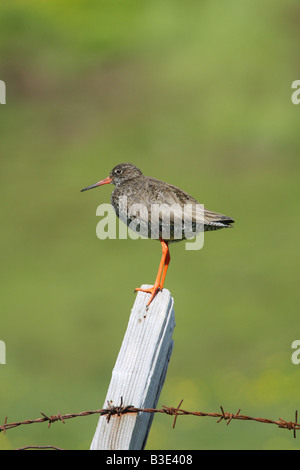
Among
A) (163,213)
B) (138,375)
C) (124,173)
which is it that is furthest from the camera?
(124,173)

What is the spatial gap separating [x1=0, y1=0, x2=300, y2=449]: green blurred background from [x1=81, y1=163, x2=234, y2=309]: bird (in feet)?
13.5

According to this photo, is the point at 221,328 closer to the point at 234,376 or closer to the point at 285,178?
the point at 234,376

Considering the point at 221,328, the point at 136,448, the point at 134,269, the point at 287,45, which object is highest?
the point at 287,45

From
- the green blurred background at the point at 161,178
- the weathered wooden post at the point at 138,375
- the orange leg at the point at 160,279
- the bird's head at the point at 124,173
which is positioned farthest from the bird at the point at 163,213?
the green blurred background at the point at 161,178

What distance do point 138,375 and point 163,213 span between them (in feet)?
5.15

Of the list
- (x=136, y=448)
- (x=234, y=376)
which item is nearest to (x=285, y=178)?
(x=234, y=376)

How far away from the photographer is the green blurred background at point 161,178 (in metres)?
10.4

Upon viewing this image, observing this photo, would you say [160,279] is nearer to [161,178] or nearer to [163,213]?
[163,213]

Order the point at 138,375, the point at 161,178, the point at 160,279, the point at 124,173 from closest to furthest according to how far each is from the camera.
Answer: the point at 138,375
the point at 160,279
the point at 124,173
the point at 161,178

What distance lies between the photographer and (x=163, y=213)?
5.30 m

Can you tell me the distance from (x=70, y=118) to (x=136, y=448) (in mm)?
14094

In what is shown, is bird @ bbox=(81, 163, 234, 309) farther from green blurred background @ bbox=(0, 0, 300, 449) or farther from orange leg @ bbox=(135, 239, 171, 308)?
green blurred background @ bbox=(0, 0, 300, 449)

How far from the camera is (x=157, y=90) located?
1809 cm

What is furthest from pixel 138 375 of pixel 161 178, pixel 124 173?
pixel 161 178
